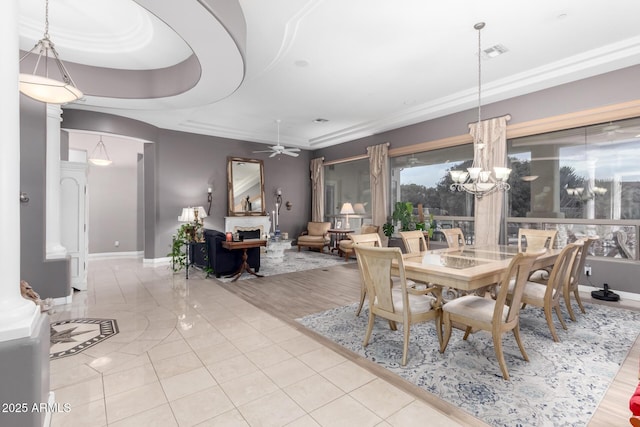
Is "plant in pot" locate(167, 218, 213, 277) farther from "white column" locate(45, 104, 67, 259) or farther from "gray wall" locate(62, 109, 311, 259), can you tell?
"white column" locate(45, 104, 67, 259)

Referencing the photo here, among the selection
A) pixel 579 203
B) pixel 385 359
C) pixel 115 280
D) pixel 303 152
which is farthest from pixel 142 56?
pixel 579 203

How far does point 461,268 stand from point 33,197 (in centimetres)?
502

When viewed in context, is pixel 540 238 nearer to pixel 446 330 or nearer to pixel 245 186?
pixel 446 330

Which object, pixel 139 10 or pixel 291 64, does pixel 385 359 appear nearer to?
pixel 291 64

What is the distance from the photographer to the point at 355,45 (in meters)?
3.71

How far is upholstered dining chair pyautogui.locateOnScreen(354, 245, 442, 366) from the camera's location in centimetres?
243

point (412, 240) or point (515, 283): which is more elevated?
point (412, 240)

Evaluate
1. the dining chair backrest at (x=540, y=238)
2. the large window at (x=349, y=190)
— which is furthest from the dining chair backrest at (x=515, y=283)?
the large window at (x=349, y=190)

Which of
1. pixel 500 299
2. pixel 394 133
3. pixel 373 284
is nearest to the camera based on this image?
pixel 500 299

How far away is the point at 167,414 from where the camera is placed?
1.88 meters

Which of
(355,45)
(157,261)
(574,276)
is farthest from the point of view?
Answer: (157,261)

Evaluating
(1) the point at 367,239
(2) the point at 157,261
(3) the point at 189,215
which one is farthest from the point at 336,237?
(1) the point at 367,239

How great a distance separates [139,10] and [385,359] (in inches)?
168

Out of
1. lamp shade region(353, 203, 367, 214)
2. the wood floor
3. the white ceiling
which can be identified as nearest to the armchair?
lamp shade region(353, 203, 367, 214)
